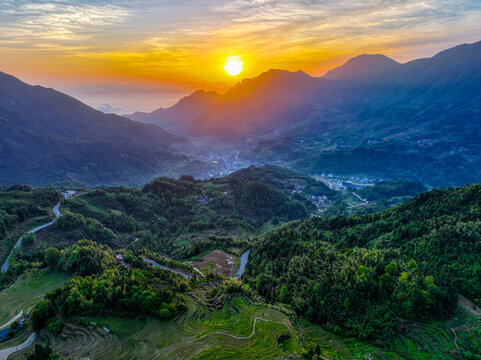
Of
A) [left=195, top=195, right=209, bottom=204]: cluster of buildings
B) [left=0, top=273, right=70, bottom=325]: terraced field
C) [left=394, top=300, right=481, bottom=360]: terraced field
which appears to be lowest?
[left=195, top=195, right=209, bottom=204]: cluster of buildings

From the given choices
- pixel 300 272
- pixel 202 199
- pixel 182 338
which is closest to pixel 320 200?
pixel 202 199

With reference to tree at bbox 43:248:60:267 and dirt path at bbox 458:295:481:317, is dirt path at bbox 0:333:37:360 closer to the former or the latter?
tree at bbox 43:248:60:267

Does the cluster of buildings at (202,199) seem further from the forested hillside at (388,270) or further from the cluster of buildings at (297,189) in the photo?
the forested hillside at (388,270)

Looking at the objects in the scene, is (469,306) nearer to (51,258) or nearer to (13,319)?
(13,319)

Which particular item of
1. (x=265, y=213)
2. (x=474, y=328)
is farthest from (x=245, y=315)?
(x=265, y=213)

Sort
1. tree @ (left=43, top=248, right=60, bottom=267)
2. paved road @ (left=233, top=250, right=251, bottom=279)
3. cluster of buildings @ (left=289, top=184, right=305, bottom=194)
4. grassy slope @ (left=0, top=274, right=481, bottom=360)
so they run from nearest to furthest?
grassy slope @ (left=0, top=274, right=481, bottom=360), tree @ (left=43, top=248, right=60, bottom=267), paved road @ (left=233, top=250, right=251, bottom=279), cluster of buildings @ (left=289, top=184, right=305, bottom=194)

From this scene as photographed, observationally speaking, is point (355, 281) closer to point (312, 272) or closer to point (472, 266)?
point (312, 272)

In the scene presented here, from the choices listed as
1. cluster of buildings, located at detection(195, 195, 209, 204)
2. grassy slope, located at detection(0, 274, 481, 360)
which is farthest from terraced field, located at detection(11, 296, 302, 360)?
cluster of buildings, located at detection(195, 195, 209, 204)

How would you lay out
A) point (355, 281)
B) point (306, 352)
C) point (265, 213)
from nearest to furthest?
point (306, 352), point (355, 281), point (265, 213)
